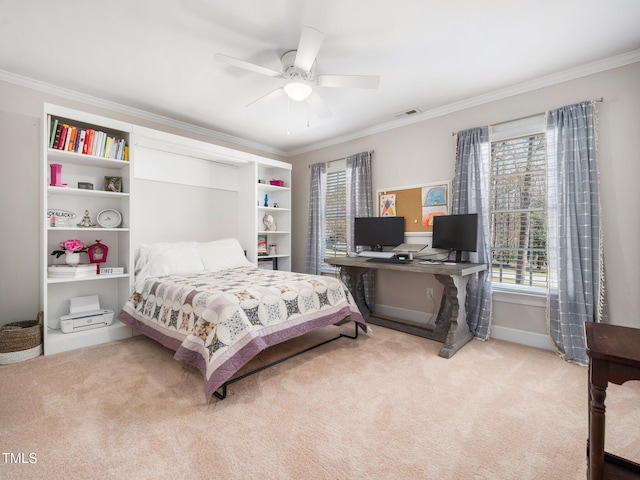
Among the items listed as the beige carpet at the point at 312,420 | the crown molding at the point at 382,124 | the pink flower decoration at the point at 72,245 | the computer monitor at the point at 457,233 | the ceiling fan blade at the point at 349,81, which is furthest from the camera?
the computer monitor at the point at 457,233

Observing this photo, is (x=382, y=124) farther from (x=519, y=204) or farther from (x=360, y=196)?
(x=519, y=204)

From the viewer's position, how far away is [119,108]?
11.6 feet

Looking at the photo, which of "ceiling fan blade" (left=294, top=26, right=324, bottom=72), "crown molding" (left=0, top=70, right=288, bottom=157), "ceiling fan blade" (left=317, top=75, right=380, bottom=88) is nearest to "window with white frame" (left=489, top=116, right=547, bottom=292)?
"ceiling fan blade" (left=317, top=75, right=380, bottom=88)

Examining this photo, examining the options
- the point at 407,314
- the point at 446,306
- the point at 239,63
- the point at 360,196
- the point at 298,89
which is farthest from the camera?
the point at 360,196

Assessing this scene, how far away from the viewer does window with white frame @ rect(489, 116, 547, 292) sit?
3014 mm

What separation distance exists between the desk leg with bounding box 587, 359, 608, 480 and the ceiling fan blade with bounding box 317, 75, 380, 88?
2.23 meters

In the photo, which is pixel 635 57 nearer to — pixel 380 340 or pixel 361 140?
pixel 361 140

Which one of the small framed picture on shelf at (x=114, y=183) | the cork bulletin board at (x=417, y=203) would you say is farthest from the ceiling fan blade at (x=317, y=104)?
the small framed picture on shelf at (x=114, y=183)

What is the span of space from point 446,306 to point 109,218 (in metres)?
3.89

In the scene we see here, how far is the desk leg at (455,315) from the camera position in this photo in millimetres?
2893

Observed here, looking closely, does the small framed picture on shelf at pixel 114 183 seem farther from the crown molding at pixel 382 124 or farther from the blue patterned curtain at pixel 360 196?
the blue patterned curtain at pixel 360 196

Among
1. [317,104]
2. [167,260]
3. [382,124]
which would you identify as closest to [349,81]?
[317,104]

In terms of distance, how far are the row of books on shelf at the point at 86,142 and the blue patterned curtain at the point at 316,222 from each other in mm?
2612

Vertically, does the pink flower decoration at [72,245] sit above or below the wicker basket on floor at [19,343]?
above
